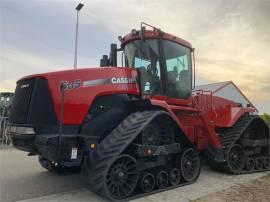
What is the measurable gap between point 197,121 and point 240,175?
161 centimetres

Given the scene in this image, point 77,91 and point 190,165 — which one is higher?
point 77,91

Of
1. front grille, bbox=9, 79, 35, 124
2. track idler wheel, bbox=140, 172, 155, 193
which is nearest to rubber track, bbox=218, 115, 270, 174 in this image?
track idler wheel, bbox=140, 172, 155, 193

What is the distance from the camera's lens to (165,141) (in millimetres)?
6355

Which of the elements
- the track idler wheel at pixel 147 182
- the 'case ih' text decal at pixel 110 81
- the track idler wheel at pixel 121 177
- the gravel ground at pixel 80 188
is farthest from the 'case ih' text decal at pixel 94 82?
the gravel ground at pixel 80 188

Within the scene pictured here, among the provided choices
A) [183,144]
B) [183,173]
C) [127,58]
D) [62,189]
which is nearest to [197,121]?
[183,144]

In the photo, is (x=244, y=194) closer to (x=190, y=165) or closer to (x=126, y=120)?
(x=190, y=165)

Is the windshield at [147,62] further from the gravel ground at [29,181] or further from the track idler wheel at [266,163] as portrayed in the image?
the track idler wheel at [266,163]

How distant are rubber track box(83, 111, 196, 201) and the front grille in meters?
1.29

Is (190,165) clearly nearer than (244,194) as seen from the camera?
No

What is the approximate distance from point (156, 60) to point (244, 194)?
293 centimetres

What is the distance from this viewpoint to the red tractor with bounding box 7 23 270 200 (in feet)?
17.4

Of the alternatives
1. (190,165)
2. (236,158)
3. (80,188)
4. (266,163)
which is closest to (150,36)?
(190,165)

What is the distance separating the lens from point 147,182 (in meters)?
5.78

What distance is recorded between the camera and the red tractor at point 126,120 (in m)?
5.31
